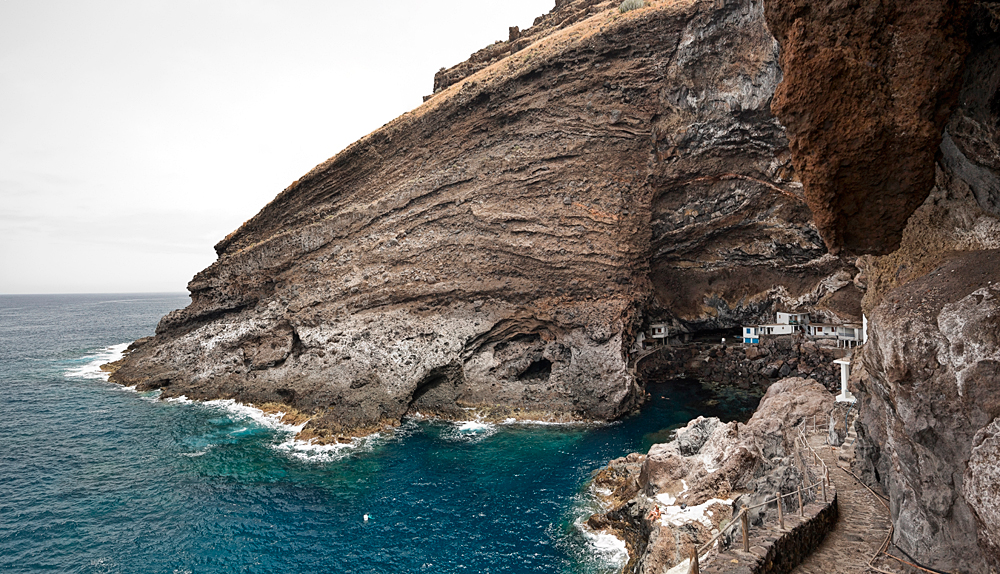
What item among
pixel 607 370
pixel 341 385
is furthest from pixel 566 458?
pixel 341 385

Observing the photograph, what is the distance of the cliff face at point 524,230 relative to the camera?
35594 millimetres

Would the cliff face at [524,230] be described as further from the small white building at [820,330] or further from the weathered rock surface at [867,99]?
the weathered rock surface at [867,99]

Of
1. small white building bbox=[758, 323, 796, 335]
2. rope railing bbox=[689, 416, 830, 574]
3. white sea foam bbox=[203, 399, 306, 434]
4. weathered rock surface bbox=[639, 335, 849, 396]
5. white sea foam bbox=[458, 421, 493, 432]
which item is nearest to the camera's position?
rope railing bbox=[689, 416, 830, 574]

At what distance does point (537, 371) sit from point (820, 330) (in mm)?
26541

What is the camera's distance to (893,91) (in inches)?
303

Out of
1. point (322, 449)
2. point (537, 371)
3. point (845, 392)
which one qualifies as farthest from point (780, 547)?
point (537, 371)

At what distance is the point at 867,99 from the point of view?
7.85 m

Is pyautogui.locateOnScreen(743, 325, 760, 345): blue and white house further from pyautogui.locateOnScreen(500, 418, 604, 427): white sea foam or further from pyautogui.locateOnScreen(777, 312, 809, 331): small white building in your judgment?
pyautogui.locateOnScreen(500, 418, 604, 427): white sea foam

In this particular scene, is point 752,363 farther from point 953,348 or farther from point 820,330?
point 953,348

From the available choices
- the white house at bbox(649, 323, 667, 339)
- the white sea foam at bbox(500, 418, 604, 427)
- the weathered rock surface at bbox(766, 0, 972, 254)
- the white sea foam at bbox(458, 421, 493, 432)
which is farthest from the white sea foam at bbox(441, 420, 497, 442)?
the weathered rock surface at bbox(766, 0, 972, 254)

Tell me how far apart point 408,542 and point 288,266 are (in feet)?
94.7

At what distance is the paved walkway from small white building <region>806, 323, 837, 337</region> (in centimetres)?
3357

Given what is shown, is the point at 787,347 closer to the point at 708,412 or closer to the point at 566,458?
the point at 708,412

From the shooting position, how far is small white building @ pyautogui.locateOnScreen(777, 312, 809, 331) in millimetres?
44438
